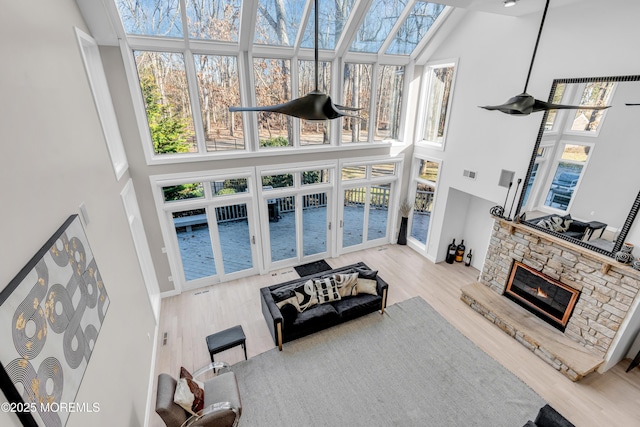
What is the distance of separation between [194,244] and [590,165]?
27.2 feet

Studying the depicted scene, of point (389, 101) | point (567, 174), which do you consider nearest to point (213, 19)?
point (389, 101)

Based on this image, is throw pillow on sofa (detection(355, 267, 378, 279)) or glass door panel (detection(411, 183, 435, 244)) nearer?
throw pillow on sofa (detection(355, 267, 378, 279))

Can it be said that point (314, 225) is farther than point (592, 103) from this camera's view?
Yes

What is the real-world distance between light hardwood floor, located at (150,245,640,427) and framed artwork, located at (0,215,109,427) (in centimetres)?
239

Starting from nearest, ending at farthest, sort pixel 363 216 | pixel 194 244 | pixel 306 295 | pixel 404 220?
pixel 306 295 → pixel 194 244 → pixel 404 220 → pixel 363 216

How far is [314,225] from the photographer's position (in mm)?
8391

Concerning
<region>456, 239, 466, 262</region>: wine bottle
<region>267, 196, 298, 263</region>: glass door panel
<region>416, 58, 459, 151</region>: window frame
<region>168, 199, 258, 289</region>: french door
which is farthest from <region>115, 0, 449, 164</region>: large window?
<region>456, 239, 466, 262</region>: wine bottle

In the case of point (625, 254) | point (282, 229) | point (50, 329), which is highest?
point (50, 329)

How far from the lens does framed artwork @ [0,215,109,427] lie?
4.67 feet

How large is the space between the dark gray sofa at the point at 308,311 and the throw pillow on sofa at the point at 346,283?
93 mm

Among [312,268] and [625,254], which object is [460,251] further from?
[312,268]

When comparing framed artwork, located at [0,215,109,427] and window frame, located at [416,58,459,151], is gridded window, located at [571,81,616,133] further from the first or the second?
framed artwork, located at [0,215,109,427]

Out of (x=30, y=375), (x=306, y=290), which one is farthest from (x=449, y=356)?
(x=30, y=375)

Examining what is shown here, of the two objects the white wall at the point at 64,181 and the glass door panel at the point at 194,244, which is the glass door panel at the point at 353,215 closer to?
the glass door panel at the point at 194,244
